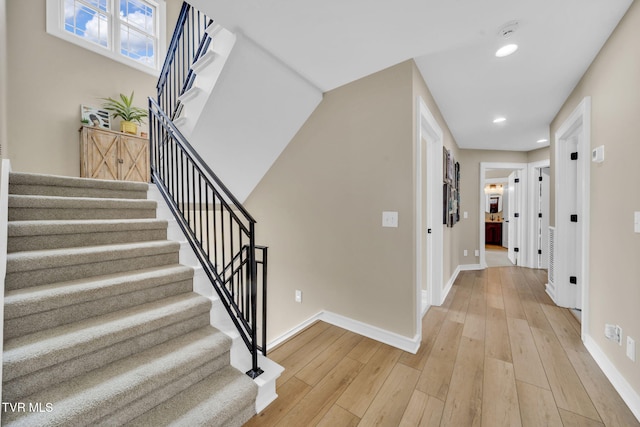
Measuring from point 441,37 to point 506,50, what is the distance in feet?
1.92

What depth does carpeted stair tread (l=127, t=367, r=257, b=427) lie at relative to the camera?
123 centimetres

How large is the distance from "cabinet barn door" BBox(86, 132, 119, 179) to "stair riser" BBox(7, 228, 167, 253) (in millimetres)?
2106

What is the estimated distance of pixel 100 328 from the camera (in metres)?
1.34

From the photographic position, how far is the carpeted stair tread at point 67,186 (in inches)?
71.9

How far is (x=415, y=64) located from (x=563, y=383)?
261 centimetres

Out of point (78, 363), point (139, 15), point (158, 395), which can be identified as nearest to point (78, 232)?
point (78, 363)

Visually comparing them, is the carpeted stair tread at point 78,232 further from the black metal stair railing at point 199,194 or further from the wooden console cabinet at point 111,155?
the wooden console cabinet at point 111,155

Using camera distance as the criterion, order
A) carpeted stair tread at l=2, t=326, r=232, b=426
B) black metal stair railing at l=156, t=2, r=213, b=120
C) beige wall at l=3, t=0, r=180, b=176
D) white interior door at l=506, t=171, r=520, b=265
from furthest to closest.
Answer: white interior door at l=506, t=171, r=520, b=265, beige wall at l=3, t=0, r=180, b=176, black metal stair railing at l=156, t=2, r=213, b=120, carpeted stair tread at l=2, t=326, r=232, b=426

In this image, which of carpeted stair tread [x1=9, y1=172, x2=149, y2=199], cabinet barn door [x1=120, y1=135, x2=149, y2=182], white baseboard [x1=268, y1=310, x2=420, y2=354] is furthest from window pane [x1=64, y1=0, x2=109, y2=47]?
white baseboard [x1=268, y1=310, x2=420, y2=354]

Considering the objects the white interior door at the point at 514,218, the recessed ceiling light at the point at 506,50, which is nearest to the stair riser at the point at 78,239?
the recessed ceiling light at the point at 506,50

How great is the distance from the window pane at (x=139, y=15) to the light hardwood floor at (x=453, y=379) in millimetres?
5729

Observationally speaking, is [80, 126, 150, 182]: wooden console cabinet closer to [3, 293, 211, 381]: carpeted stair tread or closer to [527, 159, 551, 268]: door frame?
[3, 293, 211, 381]: carpeted stair tread

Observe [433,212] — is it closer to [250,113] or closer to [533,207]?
[250,113]

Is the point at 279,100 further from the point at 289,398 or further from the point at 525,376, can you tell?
the point at 525,376
